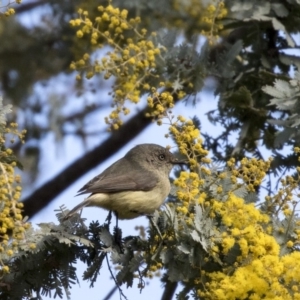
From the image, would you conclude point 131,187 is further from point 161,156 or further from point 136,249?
point 136,249

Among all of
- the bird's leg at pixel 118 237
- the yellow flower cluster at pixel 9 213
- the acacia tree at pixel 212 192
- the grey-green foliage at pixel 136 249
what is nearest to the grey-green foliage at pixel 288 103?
the acacia tree at pixel 212 192

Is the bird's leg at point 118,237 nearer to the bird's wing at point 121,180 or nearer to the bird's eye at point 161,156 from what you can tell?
the bird's wing at point 121,180

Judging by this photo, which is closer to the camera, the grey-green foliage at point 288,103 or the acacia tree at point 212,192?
the acacia tree at point 212,192

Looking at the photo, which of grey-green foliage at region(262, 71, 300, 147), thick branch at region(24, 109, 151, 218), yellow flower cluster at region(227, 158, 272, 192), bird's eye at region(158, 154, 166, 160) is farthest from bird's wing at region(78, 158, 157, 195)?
thick branch at region(24, 109, 151, 218)

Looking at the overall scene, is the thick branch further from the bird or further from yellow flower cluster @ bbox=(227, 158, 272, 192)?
yellow flower cluster @ bbox=(227, 158, 272, 192)

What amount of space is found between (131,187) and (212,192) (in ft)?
4.33

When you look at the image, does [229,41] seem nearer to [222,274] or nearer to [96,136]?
[96,136]

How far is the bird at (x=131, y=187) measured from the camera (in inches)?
207

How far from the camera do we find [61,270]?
173 inches

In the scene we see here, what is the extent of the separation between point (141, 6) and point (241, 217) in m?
3.24

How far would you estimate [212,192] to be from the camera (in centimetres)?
421

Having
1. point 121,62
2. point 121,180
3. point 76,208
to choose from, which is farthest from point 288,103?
point 76,208

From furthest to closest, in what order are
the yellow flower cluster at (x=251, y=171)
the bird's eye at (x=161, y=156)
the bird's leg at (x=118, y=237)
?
the bird's eye at (x=161, y=156)
the bird's leg at (x=118, y=237)
the yellow flower cluster at (x=251, y=171)

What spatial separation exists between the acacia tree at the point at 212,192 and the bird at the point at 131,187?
15.3 inches
